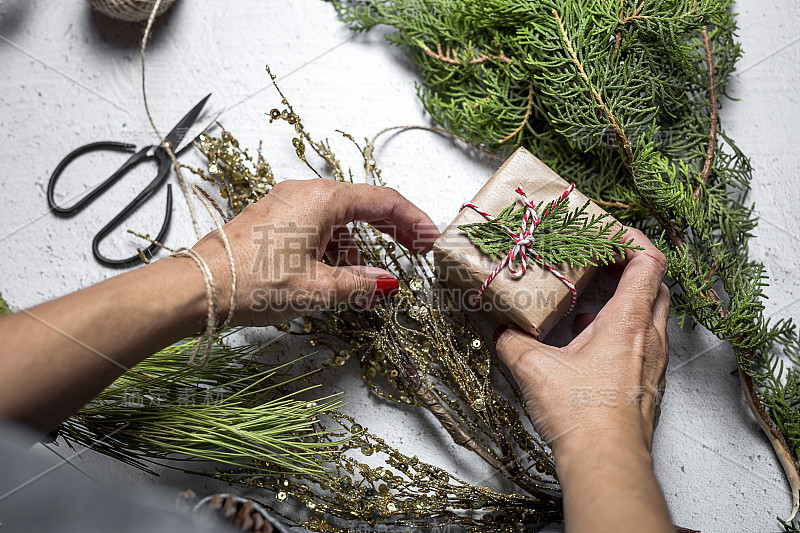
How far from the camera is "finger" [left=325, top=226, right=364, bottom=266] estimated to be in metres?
1.17

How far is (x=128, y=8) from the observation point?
1272 mm

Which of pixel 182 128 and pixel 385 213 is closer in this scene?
pixel 385 213

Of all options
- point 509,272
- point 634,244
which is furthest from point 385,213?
point 634,244

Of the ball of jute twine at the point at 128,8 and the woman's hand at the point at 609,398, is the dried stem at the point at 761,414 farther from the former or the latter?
the ball of jute twine at the point at 128,8

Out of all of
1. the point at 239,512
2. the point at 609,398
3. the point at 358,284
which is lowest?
the point at 239,512

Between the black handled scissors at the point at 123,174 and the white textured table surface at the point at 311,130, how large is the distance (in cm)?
2

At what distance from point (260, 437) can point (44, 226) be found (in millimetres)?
756

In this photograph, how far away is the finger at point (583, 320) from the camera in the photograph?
45.3 inches

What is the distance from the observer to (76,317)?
87cm

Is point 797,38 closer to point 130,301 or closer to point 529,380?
point 529,380

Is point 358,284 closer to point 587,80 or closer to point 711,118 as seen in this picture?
point 587,80

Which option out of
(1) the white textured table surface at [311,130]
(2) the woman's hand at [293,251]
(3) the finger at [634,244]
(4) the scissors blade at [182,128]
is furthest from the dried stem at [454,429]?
(4) the scissors blade at [182,128]

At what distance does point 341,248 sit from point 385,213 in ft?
0.42

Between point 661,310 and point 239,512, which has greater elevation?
point 661,310
